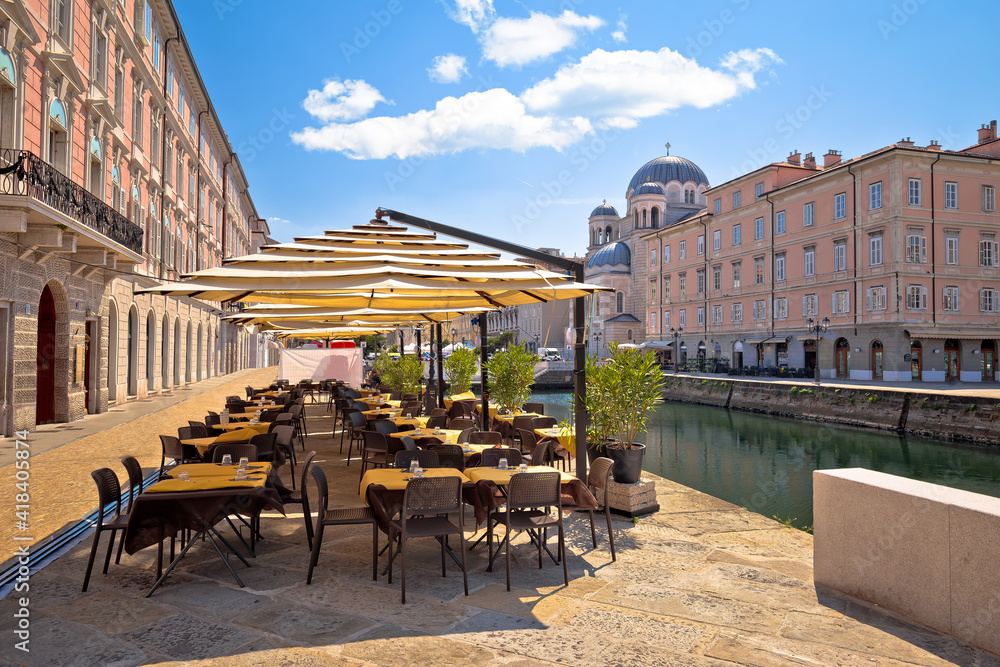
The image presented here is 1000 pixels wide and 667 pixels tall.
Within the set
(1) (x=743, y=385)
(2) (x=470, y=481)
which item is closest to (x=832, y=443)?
(1) (x=743, y=385)

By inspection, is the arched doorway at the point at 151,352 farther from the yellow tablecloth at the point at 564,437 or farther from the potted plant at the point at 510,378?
the yellow tablecloth at the point at 564,437

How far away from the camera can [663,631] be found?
4051 millimetres

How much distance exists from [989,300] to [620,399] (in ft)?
120

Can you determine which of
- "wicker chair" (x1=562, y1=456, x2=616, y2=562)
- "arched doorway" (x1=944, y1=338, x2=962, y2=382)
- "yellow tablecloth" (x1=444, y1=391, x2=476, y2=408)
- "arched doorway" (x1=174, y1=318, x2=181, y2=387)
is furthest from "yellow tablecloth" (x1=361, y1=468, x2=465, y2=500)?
"arched doorway" (x1=944, y1=338, x2=962, y2=382)

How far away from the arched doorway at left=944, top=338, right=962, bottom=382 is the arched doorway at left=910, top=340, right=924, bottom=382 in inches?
57.8

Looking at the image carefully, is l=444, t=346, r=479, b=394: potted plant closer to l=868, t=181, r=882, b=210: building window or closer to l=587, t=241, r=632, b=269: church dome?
l=868, t=181, r=882, b=210: building window

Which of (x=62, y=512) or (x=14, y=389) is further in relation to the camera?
(x=14, y=389)

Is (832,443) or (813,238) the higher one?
(813,238)

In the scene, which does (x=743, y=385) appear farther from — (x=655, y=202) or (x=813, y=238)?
(x=655, y=202)

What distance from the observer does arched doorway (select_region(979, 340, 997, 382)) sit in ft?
112

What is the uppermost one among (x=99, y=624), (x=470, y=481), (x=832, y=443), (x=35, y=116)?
(x=35, y=116)

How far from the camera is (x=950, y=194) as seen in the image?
3375 centimetres

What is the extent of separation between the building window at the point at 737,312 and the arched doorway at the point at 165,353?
1378 inches

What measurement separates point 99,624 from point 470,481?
8.94 ft
